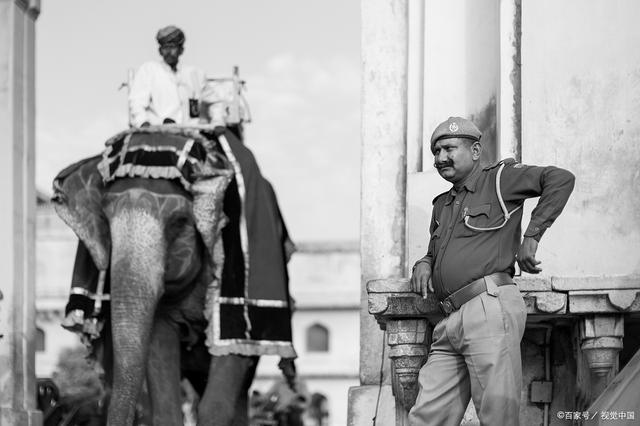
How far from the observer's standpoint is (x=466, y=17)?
30.0 feet

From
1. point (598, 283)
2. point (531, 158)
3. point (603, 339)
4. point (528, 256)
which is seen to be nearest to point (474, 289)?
point (528, 256)

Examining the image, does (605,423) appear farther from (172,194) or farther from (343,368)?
(343,368)

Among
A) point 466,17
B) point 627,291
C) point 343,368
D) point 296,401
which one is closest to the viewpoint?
point 627,291

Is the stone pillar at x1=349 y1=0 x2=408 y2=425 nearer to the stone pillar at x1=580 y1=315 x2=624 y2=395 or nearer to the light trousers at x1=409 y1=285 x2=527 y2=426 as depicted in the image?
the stone pillar at x1=580 y1=315 x2=624 y2=395

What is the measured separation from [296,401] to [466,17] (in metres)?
12.6

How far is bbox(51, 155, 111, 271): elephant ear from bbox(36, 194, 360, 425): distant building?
3737 cm

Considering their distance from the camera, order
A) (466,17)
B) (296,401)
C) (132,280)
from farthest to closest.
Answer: (296,401) < (132,280) < (466,17)

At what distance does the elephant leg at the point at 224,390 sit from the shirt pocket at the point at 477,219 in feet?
13.3

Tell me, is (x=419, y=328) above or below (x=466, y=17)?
below

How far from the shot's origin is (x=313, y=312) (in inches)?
2009

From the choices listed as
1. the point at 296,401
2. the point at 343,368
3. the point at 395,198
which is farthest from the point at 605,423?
the point at 343,368

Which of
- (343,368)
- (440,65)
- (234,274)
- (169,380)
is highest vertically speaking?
(440,65)

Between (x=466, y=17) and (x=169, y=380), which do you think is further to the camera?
(x=169, y=380)

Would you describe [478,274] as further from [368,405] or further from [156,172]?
[156,172]
